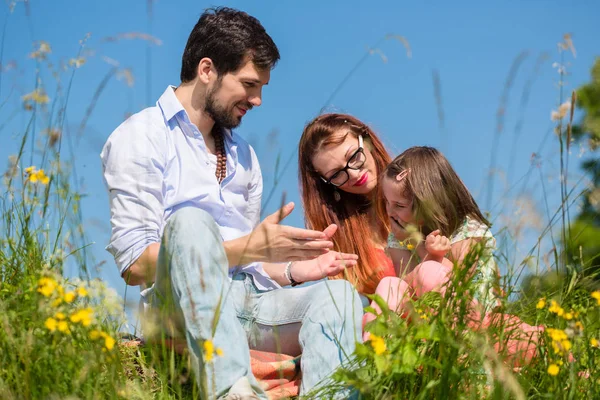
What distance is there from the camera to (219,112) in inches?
152

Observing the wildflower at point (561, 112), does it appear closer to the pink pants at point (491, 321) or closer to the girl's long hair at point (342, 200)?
the pink pants at point (491, 321)

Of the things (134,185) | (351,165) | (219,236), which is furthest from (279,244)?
(351,165)

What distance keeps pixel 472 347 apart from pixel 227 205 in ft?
6.00

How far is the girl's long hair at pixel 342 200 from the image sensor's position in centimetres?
421

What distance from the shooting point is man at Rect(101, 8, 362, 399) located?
2.51m

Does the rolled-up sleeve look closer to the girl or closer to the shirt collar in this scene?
the shirt collar

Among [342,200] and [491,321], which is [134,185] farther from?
[491,321]

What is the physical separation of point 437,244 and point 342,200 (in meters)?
1.10

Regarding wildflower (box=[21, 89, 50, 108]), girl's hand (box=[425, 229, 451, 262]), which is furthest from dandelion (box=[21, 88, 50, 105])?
girl's hand (box=[425, 229, 451, 262])

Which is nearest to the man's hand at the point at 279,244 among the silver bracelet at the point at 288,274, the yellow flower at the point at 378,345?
the silver bracelet at the point at 288,274

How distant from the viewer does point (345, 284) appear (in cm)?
Result: 282

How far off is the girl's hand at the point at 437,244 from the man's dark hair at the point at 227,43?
1.47m

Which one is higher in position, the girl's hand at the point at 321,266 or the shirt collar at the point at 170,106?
the shirt collar at the point at 170,106

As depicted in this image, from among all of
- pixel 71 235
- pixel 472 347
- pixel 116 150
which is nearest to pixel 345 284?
pixel 472 347
